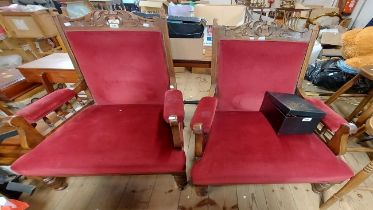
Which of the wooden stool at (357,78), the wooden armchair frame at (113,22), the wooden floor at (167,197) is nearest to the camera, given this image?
the wooden armchair frame at (113,22)

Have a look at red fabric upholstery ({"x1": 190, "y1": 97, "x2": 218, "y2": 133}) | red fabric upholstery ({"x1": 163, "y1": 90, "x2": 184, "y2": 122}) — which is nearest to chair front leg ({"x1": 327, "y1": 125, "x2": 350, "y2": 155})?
red fabric upholstery ({"x1": 190, "y1": 97, "x2": 218, "y2": 133})

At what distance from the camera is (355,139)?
1.52 m

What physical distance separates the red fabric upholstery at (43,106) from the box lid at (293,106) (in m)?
1.18

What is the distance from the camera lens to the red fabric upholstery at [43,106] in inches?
33.7

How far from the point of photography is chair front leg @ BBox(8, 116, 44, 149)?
0.80 meters

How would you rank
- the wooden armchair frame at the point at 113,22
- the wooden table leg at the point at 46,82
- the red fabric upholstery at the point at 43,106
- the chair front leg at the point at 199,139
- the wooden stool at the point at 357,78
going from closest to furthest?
the chair front leg at the point at 199,139, the red fabric upholstery at the point at 43,106, the wooden armchair frame at the point at 113,22, the wooden stool at the point at 357,78, the wooden table leg at the point at 46,82

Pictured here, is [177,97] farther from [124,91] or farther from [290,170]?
[290,170]

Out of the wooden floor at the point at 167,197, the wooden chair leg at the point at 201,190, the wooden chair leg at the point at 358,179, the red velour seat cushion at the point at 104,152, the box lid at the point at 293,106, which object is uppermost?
the box lid at the point at 293,106

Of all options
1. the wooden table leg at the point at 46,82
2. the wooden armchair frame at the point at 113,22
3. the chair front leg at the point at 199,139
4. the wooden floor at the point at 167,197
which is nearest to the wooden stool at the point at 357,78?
the wooden floor at the point at 167,197

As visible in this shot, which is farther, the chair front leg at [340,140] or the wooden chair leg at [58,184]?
the wooden chair leg at [58,184]

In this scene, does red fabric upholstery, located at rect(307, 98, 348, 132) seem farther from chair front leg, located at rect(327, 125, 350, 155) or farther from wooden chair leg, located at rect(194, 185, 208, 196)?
wooden chair leg, located at rect(194, 185, 208, 196)

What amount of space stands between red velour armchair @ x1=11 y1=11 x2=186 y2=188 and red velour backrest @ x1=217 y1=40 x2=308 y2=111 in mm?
321

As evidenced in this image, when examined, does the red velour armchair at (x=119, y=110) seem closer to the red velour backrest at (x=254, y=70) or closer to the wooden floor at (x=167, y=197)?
the wooden floor at (x=167, y=197)

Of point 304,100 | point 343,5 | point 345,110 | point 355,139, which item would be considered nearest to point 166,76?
point 304,100
